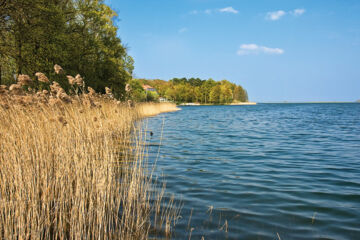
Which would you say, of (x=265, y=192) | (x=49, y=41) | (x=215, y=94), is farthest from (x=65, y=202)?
(x=215, y=94)

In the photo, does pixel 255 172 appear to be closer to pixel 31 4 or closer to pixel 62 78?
pixel 31 4

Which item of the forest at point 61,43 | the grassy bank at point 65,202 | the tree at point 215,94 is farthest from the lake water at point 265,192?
the tree at point 215,94

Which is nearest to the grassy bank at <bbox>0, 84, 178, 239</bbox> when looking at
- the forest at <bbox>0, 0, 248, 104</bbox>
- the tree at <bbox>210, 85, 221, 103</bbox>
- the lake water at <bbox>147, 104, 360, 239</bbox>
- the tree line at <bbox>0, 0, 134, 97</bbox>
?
the lake water at <bbox>147, 104, 360, 239</bbox>

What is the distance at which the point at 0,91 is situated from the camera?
508 cm

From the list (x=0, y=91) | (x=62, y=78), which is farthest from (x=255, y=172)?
(x=62, y=78)

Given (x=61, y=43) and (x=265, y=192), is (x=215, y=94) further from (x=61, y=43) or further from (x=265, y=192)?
(x=265, y=192)

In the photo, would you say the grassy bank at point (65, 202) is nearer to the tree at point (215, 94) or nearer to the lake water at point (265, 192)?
the lake water at point (265, 192)

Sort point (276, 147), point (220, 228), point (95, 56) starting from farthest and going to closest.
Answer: point (95, 56)
point (276, 147)
point (220, 228)

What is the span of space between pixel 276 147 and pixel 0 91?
9142mm

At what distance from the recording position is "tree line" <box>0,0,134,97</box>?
15320mm

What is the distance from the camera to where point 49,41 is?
58.7ft

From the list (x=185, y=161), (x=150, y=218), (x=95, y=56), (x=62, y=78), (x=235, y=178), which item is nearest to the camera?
(x=150, y=218)

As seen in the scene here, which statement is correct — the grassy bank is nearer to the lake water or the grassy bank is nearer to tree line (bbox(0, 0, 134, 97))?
the lake water

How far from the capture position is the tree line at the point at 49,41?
15.3 meters
